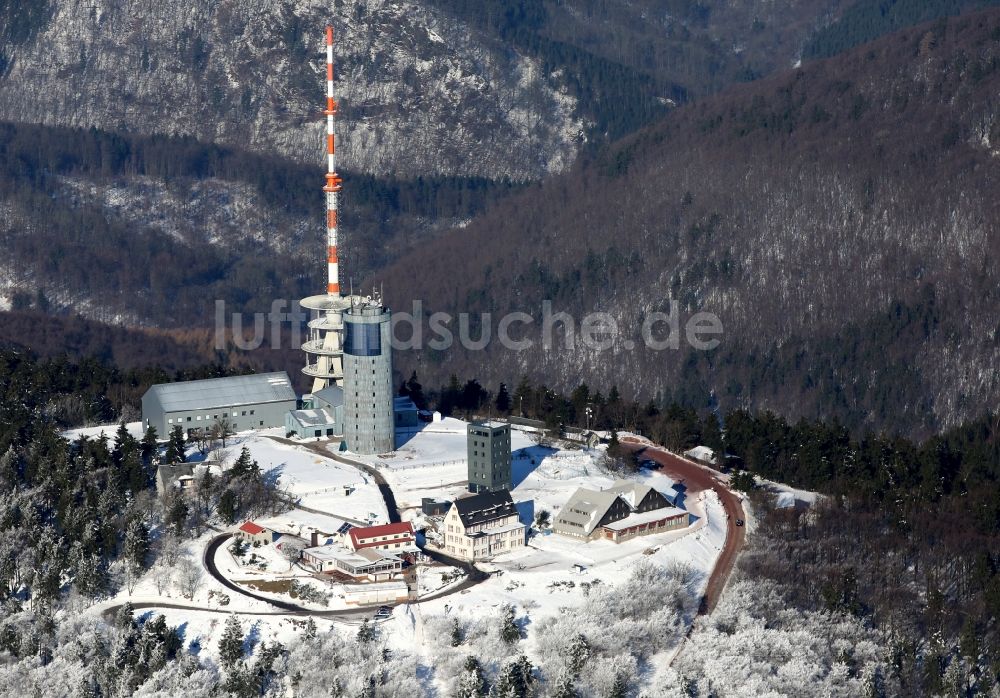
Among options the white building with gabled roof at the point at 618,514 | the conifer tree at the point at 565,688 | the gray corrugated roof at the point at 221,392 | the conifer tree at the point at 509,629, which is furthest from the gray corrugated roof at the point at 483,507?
the gray corrugated roof at the point at 221,392

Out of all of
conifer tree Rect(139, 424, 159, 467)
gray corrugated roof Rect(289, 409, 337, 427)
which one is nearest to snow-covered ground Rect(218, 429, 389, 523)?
gray corrugated roof Rect(289, 409, 337, 427)

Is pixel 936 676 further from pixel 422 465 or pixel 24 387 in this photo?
pixel 24 387

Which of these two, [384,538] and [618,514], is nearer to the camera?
[384,538]

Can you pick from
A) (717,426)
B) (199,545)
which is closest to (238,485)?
(199,545)

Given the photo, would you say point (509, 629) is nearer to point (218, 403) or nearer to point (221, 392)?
point (218, 403)

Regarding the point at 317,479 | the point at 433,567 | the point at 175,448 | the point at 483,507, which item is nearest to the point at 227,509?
the point at 317,479

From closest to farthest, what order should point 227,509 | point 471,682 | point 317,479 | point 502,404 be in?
point 471,682, point 227,509, point 317,479, point 502,404

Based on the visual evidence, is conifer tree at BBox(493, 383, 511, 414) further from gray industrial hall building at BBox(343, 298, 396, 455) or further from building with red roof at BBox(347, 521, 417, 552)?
building with red roof at BBox(347, 521, 417, 552)
